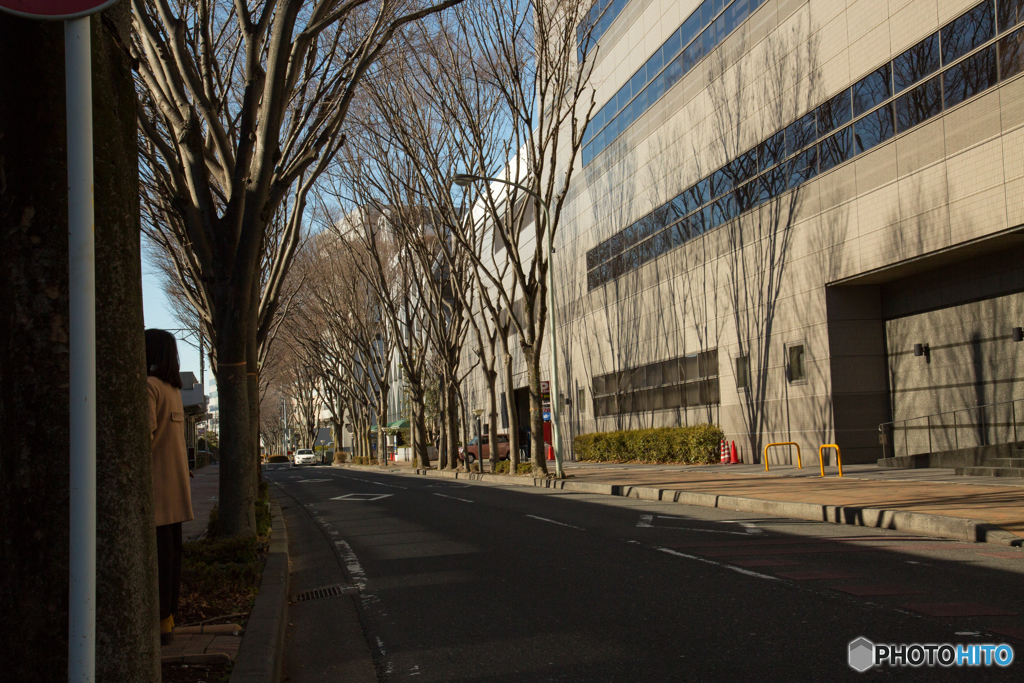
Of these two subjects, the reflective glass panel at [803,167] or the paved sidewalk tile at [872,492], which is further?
the reflective glass panel at [803,167]

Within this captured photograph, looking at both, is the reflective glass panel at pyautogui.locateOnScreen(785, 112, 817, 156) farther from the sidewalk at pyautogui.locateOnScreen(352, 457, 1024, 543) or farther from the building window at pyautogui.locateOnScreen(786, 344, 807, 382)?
the sidewalk at pyautogui.locateOnScreen(352, 457, 1024, 543)

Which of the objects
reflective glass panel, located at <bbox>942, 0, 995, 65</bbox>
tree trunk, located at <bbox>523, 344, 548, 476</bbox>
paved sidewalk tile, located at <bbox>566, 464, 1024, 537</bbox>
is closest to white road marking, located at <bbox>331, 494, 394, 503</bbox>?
tree trunk, located at <bbox>523, 344, 548, 476</bbox>

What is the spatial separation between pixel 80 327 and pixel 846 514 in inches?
417

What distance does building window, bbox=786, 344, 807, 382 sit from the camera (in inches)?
864

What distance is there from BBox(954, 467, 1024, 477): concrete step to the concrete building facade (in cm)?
132

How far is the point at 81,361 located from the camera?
2.90 meters

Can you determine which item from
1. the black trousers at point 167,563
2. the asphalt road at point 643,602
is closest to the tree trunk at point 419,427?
the asphalt road at point 643,602

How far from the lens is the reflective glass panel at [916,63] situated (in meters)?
17.4

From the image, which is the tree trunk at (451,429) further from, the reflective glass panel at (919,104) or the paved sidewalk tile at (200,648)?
the paved sidewalk tile at (200,648)

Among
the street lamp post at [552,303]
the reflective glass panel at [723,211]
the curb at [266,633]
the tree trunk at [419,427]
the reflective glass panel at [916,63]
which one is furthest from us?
the tree trunk at [419,427]

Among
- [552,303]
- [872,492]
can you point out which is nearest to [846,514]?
[872,492]

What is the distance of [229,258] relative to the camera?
1006 cm

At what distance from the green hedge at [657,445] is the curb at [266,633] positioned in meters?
18.8

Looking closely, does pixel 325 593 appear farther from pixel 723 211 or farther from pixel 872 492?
pixel 723 211
